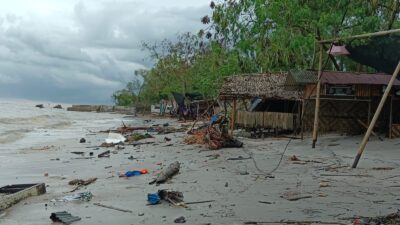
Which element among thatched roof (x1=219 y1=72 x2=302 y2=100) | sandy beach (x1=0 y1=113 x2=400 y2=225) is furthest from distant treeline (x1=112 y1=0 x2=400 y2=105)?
thatched roof (x1=219 y1=72 x2=302 y2=100)

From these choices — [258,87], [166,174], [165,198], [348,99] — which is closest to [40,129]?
[258,87]

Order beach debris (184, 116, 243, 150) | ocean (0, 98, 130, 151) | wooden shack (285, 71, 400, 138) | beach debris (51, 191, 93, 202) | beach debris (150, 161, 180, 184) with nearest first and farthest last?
beach debris (51, 191, 93, 202)
beach debris (150, 161, 180, 184)
beach debris (184, 116, 243, 150)
wooden shack (285, 71, 400, 138)
ocean (0, 98, 130, 151)

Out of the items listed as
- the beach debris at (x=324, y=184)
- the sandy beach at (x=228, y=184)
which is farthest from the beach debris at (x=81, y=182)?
the beach debris at (x=324, y=184)

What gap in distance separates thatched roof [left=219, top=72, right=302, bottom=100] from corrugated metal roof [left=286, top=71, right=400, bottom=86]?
2747mm

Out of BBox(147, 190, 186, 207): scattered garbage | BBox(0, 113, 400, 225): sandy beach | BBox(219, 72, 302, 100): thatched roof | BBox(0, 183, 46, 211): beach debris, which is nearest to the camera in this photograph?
BBox(0, 113, 400, 225): sandy beach

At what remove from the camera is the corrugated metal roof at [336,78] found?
16484 millimetres

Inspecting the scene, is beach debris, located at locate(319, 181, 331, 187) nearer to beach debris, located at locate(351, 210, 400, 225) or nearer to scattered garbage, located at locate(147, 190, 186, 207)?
beach debris, located at locate(351, 210, 400, 225)

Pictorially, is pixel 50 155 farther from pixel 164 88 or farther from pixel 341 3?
pixel 164 88

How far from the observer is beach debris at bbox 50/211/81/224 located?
6.32 metres

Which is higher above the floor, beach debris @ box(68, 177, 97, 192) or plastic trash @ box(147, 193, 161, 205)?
plastic trash @ box(147, 193, 161, 205)

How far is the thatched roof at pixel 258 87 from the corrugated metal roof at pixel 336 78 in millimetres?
2747

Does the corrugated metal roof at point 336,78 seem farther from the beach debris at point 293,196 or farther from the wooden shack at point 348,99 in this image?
the beach debris at point 293,196

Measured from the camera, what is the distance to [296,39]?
11055mm

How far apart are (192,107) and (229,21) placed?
110 feet
